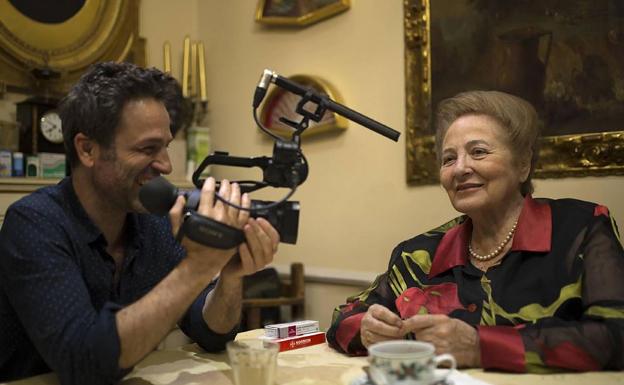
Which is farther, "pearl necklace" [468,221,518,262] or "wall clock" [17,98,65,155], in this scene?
"wall clock" [17,98,65,155]

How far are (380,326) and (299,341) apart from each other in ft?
0.77

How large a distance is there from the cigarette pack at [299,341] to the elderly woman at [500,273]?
54mm

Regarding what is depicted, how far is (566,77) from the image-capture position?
190 centimetres

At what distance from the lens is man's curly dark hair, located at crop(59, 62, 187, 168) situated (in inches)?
51.5

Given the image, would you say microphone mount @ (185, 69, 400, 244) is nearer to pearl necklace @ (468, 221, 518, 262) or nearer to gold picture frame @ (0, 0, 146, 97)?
pearl necklace @ (468, 221, 518, 262)

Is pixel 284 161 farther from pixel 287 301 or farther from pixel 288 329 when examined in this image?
pixel 287 301

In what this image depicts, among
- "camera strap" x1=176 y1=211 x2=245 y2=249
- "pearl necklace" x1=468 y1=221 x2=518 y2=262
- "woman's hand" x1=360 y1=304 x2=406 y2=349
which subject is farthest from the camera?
"pearl necklace" x1=468 y1=221 x2=518 y2=262

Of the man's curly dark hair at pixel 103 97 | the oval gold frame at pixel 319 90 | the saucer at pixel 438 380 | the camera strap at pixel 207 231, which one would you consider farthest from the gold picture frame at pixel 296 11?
the saucer at pixel 438 380

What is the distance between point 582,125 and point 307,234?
1.33 m

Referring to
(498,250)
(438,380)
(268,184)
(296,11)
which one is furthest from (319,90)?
(438,380)

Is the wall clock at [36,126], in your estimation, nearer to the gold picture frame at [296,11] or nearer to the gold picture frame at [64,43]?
the gold picture frame at [64,43]

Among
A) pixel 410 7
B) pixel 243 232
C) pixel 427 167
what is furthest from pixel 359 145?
pixel 243 232

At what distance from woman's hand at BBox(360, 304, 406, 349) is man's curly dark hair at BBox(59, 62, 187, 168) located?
689 millimetres

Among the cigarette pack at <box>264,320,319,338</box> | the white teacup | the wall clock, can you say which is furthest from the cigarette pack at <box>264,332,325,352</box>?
the wall clock
